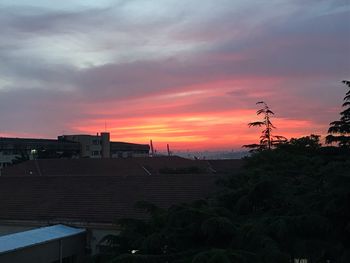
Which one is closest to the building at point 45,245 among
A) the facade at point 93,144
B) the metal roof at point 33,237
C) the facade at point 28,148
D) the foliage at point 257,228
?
the metal roof at point 33,237

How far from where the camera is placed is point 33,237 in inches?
631

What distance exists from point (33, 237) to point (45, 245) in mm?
529

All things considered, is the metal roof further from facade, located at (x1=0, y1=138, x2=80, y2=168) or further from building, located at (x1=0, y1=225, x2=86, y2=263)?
facade, located at (x1=0, y1=138, x2=80, y2=168)

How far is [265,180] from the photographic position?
12.3 m

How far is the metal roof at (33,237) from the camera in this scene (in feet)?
48.2

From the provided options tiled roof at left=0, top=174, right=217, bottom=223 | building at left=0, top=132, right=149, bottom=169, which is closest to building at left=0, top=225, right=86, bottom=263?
tiled roof at left=0, top=174, right=217, bottom=223

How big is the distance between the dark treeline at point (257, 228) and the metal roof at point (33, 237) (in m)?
3.88

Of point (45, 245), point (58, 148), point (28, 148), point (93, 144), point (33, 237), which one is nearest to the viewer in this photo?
point (45, 245)

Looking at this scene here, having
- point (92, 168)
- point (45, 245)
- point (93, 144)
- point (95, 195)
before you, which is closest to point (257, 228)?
point (45, 245)

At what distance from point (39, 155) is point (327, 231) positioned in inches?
3278

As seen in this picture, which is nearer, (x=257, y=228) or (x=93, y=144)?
(x=257, y=228)

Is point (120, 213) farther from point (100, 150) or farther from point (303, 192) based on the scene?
Answer: point (100, 150)

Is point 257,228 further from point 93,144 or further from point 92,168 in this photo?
point 93,144

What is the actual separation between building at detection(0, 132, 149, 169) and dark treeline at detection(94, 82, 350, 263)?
79825mm
